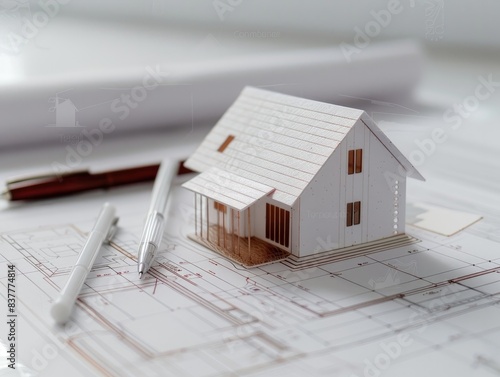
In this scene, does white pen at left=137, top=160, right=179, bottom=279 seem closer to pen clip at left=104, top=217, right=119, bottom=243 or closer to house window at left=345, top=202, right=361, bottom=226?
pen clip at left=104, top=217, right=119, bottom=243

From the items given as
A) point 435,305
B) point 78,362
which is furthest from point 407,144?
point 78,362

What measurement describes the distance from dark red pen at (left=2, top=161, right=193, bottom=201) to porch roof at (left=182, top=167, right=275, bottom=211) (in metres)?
0.53

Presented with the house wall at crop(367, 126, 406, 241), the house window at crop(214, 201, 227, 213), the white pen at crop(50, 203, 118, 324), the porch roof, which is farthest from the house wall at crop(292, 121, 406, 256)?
the white pen at crop(50, 203, 118, 324)

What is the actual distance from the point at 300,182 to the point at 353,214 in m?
0.20

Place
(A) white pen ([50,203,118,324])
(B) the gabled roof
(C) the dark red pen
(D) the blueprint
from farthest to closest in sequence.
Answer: (C) the dark red pen < (B) the gabled roof < (A) white pen ([50,203,118,324]) < (D) the blueprint

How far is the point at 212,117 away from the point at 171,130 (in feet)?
0.56

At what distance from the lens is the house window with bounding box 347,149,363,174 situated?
1.81 metres

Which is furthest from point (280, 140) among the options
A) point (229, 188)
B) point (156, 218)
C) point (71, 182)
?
point (71, 182)

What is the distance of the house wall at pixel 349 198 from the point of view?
5.87ft

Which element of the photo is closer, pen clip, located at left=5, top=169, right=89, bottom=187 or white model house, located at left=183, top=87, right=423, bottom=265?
white model house, located at left=183, top=87, right=423, bottom=265

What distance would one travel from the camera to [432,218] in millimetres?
2111

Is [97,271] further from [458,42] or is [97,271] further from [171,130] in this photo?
[458,42]

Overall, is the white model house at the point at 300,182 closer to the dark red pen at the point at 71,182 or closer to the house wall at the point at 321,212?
the house wall at the point at 321,212

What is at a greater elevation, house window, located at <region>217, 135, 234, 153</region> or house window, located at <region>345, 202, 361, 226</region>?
house window, located at <region>217, 135, 234, 153</region>
